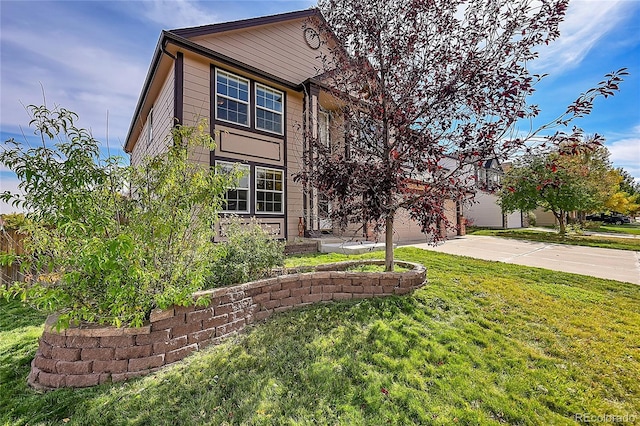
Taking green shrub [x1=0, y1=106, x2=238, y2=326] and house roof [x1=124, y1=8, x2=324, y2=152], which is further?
house roof [x1=124, y1=8, x2=324, y2=152]

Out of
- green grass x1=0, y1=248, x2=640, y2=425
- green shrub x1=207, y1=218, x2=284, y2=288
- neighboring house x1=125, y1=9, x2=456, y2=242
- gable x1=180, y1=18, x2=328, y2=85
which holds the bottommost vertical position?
green grass x1=0, y1=248, x2=640, y2=425

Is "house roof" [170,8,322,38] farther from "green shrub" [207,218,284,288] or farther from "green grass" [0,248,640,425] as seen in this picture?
"green grass" [0,248,640,425]

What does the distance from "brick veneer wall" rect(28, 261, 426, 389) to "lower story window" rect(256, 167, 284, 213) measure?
5.32m

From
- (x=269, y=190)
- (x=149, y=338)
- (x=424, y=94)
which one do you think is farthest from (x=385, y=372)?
(x=269, y=190)

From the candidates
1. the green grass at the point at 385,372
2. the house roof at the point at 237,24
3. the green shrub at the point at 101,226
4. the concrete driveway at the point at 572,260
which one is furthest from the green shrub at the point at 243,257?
the house roof at the point at 237,24

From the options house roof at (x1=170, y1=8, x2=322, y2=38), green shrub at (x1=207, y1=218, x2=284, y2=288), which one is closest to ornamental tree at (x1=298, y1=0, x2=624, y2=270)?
green shrub at (x1=207, y1=218, x2=284, y2=288)

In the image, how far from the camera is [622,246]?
40.3 feet

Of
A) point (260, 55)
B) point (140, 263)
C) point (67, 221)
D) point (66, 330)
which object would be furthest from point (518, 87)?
point (260, 55)

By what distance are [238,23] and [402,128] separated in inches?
301

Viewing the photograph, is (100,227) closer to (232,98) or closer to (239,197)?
(239,197)

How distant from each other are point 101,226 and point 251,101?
741cm

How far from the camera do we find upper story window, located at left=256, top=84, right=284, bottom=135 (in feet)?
30.5

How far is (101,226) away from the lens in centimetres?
274

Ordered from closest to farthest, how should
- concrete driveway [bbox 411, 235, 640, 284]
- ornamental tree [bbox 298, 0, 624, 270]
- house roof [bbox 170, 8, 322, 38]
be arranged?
ornamental tree [bbox 298, 0, 624, 270] < concrete driveway [bbox 411, 235, 640, 284] < house roof [bbox 170, 8, 322, 38]
